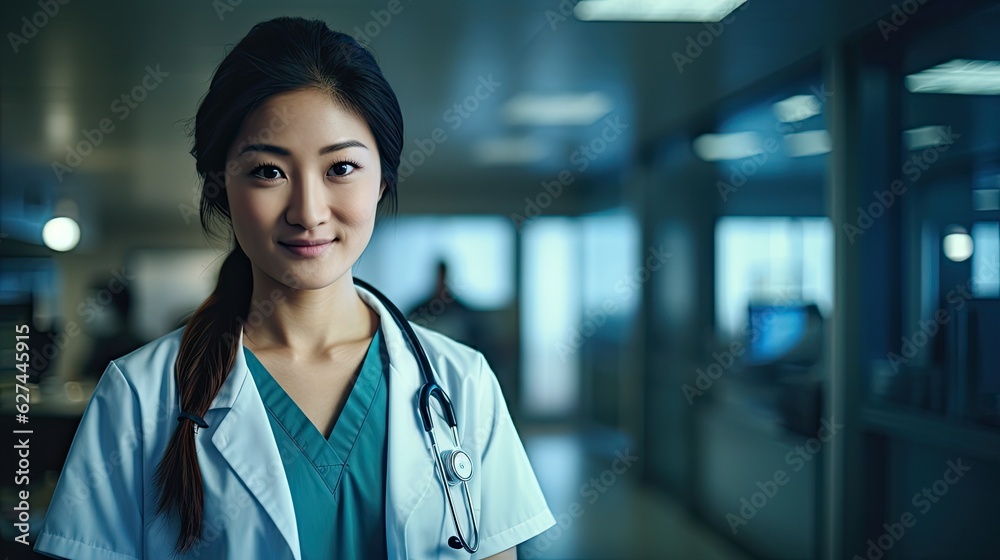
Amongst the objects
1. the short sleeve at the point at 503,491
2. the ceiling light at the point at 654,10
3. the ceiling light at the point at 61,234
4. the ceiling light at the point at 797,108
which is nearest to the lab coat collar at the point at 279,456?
the short sleeve at the point at 503,491

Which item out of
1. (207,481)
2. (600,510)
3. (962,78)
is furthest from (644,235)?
(207,481)

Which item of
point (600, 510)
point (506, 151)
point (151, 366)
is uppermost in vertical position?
point (506, 151)

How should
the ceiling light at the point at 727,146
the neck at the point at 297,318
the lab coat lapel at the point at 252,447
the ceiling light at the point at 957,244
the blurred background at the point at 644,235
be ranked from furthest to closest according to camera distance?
the ceiling light at the point at 727,146 < the ceiling light at the point at 957,244 < the blurred background at the point at 644,235 < the neck at the point at 297,318 < the lab coat lapel at the point at 252,447

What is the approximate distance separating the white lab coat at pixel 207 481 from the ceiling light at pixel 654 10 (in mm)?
1086

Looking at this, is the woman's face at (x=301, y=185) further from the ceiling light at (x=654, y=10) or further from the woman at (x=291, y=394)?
the ceiling light at (x=654, y=10)

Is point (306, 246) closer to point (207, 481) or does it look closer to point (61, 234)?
point (207, 481)

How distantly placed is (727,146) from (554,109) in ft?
1.87

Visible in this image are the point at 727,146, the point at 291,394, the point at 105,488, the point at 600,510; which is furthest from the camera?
the point at 727,146

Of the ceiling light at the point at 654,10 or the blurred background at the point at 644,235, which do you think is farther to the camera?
the ceiling light at the point at 654,10

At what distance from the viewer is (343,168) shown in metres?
1.12

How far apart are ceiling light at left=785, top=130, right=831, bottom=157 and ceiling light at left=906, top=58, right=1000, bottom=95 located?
259mm

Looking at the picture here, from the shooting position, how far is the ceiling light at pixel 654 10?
67.7 inches

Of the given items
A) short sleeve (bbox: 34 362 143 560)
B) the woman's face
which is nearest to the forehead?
the woman's face

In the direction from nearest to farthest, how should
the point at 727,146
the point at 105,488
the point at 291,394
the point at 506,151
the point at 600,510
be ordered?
1. the point at 105,488
2. the point at 291,394
3. the point at 506,151
4. the point at 600,510
5. the point at 727,146
